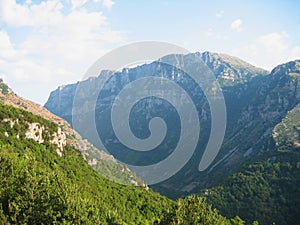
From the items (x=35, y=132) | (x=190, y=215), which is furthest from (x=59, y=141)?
(x=190, y=215)

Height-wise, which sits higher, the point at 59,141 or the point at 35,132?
the point at 35,132

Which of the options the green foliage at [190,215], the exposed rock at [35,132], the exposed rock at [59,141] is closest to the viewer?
the green foliage at [190,215]

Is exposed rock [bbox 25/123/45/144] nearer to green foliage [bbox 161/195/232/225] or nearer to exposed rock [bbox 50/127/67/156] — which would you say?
exposed rock [bbox 50/127/67/156]

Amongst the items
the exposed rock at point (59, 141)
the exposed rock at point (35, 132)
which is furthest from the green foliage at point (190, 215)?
the exposed rock at point (59, 141)

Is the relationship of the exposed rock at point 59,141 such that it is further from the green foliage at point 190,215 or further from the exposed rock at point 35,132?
the green foliage at point 190,215

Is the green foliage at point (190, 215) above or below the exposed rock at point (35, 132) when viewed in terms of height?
below

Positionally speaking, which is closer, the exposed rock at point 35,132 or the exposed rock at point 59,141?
the exposed rock at point 35,132

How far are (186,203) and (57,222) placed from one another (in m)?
23.1

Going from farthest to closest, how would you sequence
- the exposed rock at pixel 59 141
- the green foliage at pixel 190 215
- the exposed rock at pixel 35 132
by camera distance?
the exposed rock at pixel 59 141 → the exposed rock at pixel 35 132 → the green foliage at pixel 190 215

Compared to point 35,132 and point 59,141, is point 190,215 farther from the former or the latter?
point 59,141

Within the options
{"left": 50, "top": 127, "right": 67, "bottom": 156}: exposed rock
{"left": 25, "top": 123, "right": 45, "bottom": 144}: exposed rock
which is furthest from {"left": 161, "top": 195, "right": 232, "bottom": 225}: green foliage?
{"left": 50, "top": 127, "right": 67, "bottom": 156}: exposed rock

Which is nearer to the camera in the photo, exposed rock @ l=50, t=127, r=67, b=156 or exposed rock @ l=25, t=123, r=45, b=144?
exposed rock @ l=25, t=123, r=45, b=144

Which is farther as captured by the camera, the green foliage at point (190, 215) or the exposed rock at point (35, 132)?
the exposed rock at point (35, 132)

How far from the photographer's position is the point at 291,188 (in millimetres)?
192125
